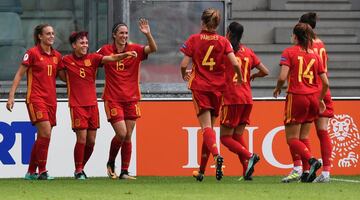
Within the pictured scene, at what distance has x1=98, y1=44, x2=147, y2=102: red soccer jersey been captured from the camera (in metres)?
17.7

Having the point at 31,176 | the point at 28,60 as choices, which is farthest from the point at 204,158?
the point at 28,60

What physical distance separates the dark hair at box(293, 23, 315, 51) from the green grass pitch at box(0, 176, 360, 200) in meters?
1.61

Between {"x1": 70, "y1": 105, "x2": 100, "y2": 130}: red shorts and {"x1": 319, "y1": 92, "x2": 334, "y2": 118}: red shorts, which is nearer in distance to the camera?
{"x1": 319, "y1": 92, "x2": 334, "y2": 118}: red shorts

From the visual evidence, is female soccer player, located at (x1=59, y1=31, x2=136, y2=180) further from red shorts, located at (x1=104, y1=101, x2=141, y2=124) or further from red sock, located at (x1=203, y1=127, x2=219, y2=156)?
red sock, located at (x1=203, y1=127, x2=219, y2=156)

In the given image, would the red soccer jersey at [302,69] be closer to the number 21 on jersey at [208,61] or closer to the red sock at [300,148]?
the red sock at [300,148]

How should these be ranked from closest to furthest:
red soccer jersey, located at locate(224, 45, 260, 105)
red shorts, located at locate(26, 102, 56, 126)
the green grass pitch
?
the green grass pitch < red soccer jersey, located at locate(224, 45, 260, 105) < red shorts, located at locate(26, 102, 56, 126)

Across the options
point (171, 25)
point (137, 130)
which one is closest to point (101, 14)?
point (171, 25)

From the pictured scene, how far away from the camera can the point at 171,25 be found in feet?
78.3

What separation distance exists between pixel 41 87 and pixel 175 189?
307 cm

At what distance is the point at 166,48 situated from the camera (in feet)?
77.9

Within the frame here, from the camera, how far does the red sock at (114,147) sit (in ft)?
58.3

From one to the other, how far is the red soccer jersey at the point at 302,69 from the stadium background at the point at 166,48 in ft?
9.80

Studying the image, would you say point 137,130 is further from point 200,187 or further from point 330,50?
point 330,50

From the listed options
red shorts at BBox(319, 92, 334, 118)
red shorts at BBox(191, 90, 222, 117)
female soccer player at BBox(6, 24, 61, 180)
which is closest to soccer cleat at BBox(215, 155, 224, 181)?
red shorts at BBox(191, 90, 222, 117)
